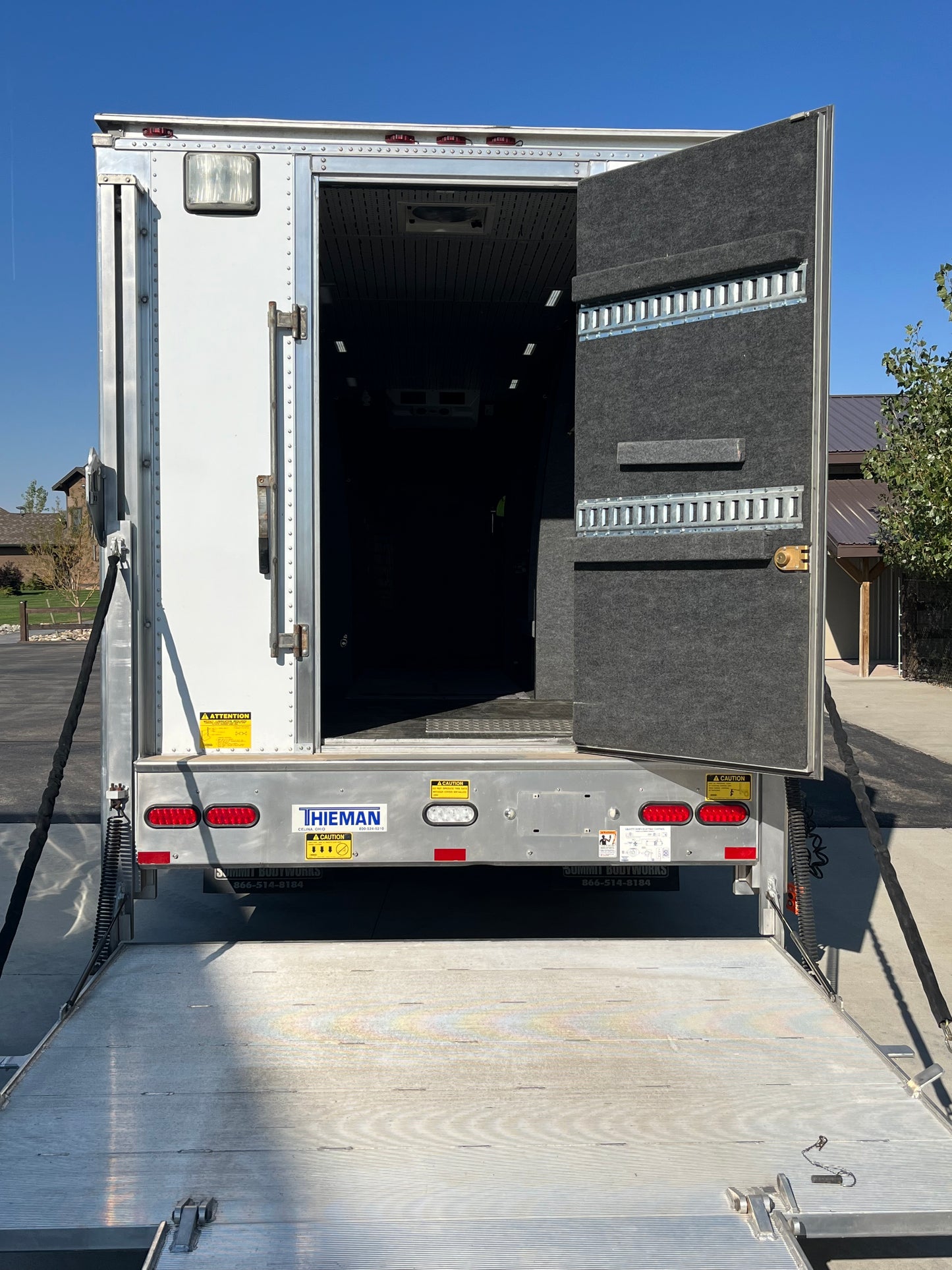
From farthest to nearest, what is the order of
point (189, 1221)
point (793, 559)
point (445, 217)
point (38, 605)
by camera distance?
1. point (38, 605)
2. point (445, 217)
3. point (793, 559)
4. point (189, 1221)

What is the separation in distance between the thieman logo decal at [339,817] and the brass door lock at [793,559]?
1.36 meters

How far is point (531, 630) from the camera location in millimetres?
5801

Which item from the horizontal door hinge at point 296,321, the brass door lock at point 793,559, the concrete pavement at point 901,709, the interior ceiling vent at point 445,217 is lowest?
the concrete pavement at point 901,709

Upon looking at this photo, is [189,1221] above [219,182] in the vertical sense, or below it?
below

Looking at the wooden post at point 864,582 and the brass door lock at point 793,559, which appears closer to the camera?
the brass door lock at point 793,559

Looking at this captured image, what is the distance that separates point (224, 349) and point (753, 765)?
2.04 metres

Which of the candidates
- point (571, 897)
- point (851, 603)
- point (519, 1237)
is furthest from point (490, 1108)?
point (851, 603)

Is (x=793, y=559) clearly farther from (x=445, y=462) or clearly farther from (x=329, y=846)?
(x=445, y=462)

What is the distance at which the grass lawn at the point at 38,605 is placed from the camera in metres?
35.2

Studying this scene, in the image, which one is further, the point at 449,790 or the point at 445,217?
the point at 445,217

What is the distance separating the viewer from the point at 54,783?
3045 mm

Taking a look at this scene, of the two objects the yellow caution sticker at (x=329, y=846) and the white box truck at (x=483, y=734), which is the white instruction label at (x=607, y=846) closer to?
the white box truck at (x=483, y=734)

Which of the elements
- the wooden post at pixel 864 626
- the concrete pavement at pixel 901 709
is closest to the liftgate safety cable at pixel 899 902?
the concrete pavement at pixel 901 709

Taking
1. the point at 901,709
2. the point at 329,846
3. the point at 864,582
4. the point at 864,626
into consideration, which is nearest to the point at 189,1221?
the point at 329,846
